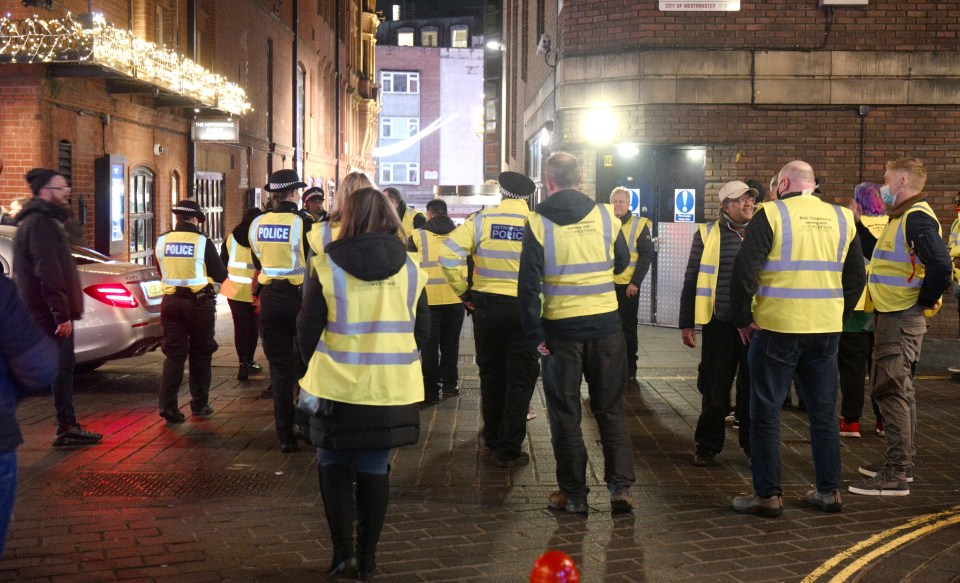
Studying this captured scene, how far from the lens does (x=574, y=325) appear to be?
6254 millimetres

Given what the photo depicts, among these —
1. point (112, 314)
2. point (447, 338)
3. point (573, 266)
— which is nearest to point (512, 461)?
point (573, 266)

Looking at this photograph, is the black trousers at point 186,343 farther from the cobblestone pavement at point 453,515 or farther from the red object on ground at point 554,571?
the red object on ground at point 554,571

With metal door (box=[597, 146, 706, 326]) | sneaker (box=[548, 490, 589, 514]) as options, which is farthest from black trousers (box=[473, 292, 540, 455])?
metal door (box=[597, 146, 706, 326])

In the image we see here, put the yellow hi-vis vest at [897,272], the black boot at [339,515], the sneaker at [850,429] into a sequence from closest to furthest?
the black boot at [339,515], the yellow hi-vis vest at [897,272], the sneaker at [850,429]

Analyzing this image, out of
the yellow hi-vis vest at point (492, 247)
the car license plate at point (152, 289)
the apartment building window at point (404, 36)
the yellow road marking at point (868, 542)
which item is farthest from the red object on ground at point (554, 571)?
the apartment building window at point (404, 36)

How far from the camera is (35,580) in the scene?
5105 millimetres

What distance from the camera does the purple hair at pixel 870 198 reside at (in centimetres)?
816

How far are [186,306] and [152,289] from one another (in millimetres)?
2033

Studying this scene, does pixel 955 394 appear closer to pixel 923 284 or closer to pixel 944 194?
pixel 923 284

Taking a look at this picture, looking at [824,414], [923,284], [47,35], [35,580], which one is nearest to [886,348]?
[923,284]

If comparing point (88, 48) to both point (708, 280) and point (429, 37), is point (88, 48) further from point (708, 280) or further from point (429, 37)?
point (429, 37)

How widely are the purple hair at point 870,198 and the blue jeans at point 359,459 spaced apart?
4775 mm

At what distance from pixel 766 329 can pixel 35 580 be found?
4105mm

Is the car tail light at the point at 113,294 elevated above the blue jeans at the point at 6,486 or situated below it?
above
